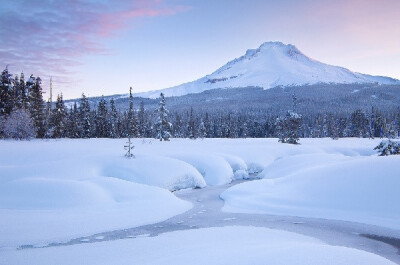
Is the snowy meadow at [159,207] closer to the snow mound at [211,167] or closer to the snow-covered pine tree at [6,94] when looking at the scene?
the snow mound at [211,167]

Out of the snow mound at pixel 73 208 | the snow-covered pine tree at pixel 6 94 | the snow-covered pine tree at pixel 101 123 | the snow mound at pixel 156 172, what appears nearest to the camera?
the snow mound at pixel 73 208

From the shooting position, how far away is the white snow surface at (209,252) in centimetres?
648

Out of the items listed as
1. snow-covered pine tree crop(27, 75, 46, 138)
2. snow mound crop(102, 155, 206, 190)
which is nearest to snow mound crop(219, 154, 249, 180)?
snow mound crop(102, 155, 206, 190)

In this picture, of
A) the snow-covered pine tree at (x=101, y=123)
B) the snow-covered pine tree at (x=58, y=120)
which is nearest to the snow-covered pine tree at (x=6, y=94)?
the snow-covered pine tree at (x=58, y=120)

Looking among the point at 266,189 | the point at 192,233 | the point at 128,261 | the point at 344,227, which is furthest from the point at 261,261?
the point at 266,189

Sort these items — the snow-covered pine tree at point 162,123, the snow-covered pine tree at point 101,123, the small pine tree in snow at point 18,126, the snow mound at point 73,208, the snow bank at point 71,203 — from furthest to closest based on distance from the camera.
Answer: the snow-covered pine tree at point 101,123 → the snow-covered pine tree at point 162,123 → the small pine tree in snow at point 18,126 → the snow bank at point 71,203 → the snow mound at point 73,208

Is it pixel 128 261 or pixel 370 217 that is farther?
pixel 370 217

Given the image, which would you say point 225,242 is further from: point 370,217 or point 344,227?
point 370,217

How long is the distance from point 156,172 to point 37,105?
36.7 metres

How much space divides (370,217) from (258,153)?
84.6 ft

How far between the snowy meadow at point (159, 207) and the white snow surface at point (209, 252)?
31 mm

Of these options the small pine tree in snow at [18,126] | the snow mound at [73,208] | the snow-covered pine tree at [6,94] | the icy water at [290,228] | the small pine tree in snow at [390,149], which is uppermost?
the snow-covered pine tree at [6,94]

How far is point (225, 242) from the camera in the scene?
33.9 ft

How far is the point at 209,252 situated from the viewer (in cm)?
819
